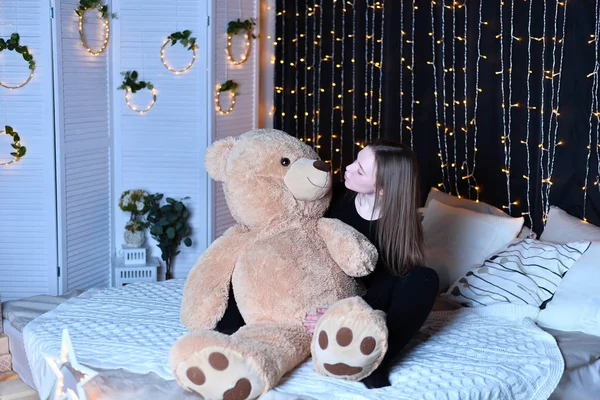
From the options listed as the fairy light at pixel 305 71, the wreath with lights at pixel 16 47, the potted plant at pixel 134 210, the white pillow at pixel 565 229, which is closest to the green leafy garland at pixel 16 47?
the wreath with lights at pixel 16 47

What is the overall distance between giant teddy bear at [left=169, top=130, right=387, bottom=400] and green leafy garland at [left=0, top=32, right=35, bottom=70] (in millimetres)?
1419

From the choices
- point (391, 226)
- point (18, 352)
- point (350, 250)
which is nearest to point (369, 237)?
point (391, 226)

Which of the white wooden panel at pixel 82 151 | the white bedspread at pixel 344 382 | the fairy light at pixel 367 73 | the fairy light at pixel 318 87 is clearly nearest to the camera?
the white bedspread at pixel 344 382

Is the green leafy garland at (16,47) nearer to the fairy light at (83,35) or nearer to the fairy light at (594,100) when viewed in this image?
the fairy light at (83,35)

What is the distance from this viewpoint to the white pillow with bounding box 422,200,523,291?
3.04 metres

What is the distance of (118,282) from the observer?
13.0ft

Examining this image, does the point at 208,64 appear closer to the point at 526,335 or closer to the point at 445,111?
the point at 445,111

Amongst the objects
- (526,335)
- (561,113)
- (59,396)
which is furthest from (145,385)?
(561,113)

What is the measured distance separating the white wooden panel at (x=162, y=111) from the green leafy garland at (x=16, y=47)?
19.2 inches

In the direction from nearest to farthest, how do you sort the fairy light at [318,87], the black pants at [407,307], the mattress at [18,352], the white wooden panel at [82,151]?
the black pants at [407,307]
the mattress at [18,352]
the white wooden panel at [82,151]
the fairy light at [318,87]

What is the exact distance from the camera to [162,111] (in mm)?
4051

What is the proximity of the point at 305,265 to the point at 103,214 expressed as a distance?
1952 mm

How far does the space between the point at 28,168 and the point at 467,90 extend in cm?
190

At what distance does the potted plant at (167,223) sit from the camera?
4.01m
